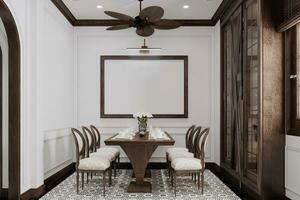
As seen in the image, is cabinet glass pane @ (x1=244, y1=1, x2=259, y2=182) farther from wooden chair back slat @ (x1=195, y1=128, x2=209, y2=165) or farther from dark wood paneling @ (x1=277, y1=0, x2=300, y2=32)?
wooden chair back slat @ (x1=195, y1=128, x2=209, y2=165)

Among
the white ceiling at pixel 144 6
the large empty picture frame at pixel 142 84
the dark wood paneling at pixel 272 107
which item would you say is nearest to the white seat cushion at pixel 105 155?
the large empty picture frame at pixel 142 84

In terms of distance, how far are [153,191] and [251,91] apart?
1999 mm

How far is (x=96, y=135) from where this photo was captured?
21.4 ft

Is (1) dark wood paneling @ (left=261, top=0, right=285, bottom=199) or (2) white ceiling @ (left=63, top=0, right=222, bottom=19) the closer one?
(1) dark wood paneling @ (left=261, top=0, right=285, bottom=199)

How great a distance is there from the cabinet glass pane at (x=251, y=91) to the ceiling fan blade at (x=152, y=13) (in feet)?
4.11

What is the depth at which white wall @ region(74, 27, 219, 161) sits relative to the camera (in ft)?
23.1

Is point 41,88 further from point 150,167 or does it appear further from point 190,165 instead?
point 150,167

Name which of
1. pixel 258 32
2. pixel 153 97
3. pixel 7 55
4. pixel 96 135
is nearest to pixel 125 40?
pixel 153 97

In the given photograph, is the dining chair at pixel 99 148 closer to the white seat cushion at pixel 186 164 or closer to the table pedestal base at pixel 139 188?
the table pedestal base at pixel 139 188

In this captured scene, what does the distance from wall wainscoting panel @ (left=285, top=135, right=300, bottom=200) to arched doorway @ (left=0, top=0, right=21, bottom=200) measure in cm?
330

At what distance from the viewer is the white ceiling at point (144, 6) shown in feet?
19.0

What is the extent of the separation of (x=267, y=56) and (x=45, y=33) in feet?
10.9

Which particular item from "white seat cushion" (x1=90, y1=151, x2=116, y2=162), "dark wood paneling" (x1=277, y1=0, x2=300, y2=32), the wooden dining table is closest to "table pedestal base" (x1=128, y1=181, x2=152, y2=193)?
the wooden dining table

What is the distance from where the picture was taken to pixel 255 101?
4.51 metres
